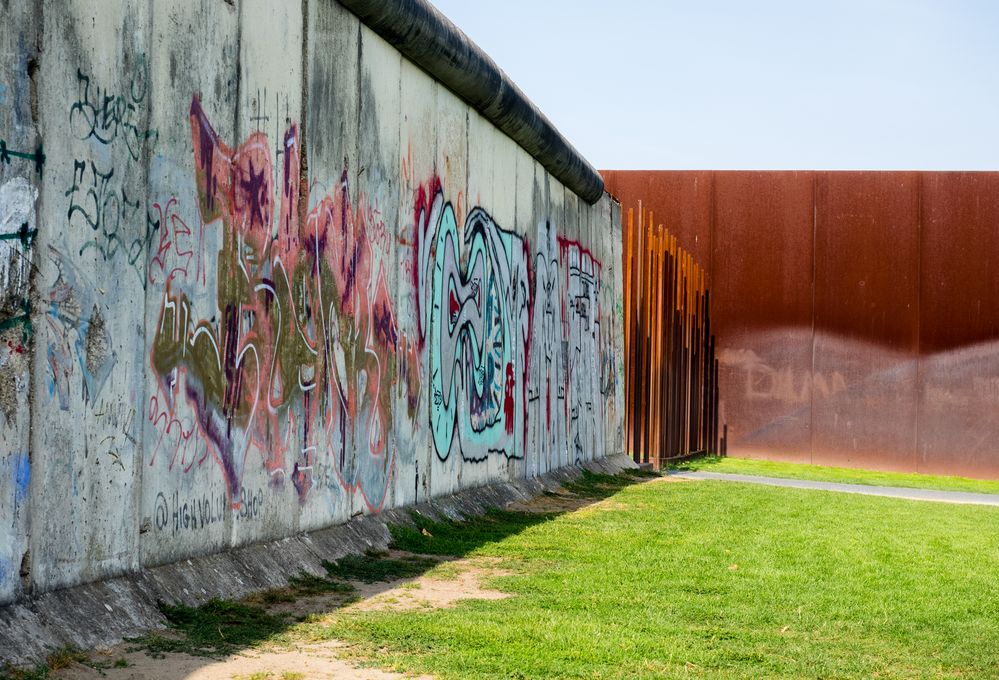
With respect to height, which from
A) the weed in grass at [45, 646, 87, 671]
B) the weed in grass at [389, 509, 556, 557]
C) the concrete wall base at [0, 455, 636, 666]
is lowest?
the weed in grass at [389, 509, 556, 557]

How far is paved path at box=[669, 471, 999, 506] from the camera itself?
691 inches

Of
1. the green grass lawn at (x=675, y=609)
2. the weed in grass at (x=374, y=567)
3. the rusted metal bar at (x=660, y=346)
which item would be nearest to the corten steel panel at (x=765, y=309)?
the rusted metal bar at (x=660, y=346)

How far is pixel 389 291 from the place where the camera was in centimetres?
990

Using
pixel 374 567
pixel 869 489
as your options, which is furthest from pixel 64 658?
pixel 869 489

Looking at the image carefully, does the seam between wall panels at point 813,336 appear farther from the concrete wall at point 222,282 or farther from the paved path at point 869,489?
the concrete wall at point 222,282

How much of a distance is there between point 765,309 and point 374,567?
18.1 m

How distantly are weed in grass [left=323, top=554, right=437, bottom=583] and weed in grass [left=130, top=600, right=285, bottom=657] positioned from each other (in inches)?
53.9

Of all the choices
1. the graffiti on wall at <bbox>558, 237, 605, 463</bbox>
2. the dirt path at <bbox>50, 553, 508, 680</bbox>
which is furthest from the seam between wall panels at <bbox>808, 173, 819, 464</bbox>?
the dirt path at <bbox>50, 553, 508, 680</bbox>

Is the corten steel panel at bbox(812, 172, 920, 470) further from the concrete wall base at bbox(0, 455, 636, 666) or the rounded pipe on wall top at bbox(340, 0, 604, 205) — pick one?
the concrete wall base at bbox(0, 455, 636, 666)

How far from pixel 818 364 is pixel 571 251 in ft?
30.9

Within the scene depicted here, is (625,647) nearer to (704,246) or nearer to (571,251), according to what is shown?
(571,251)

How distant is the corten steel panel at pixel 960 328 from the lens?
78.8 ft

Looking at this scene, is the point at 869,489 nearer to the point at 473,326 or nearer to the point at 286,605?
the point at 473,326

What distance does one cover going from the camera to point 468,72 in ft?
37.7
